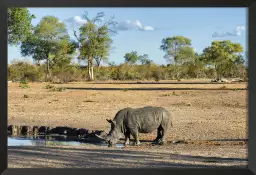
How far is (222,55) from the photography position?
820 inches

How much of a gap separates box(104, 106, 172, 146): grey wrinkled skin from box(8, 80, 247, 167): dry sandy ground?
464mm

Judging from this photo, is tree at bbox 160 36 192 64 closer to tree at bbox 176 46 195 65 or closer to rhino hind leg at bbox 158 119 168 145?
tree at bbox 176 46 195 65

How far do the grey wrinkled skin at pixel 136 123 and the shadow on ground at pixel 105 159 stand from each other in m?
0.46

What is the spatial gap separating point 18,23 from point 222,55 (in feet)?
33.3

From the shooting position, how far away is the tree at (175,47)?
21.3m

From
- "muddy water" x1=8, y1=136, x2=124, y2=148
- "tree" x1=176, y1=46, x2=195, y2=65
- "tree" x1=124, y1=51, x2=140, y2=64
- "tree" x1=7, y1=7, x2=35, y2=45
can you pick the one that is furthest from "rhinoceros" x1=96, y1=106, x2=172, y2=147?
"tree" x1=176, y1=46, x2=195, y2=65

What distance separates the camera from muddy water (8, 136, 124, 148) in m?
9.62

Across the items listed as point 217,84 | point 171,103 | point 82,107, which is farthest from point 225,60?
point 82,107

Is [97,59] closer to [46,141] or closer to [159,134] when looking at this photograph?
[46,141]

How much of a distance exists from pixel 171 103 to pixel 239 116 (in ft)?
9.04

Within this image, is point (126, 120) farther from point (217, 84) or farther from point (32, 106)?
point (217, 84)

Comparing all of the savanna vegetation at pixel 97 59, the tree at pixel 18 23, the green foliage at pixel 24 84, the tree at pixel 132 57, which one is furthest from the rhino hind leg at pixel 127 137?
the tree at pixel 132 57

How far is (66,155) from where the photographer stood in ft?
24.2

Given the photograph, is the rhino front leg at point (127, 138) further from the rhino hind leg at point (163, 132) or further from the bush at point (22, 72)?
the bush at point (22, 72)
